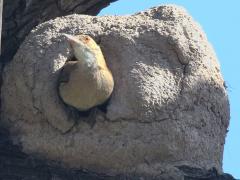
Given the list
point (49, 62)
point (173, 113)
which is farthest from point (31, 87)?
point (173, 113)

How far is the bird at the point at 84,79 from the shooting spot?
32.7 feet

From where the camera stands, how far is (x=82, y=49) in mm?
10031

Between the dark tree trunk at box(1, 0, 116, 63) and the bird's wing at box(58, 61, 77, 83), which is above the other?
the dark tree trunk at box(1, 0, 116, 63)

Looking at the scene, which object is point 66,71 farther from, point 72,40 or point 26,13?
point 26,13

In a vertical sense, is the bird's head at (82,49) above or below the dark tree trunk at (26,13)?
below

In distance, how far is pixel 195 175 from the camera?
9.95 meters

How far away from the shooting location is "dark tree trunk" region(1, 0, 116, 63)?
1040 cm

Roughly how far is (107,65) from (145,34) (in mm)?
283

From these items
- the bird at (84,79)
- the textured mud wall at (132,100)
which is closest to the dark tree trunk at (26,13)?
the textured mud wall at (132,100)

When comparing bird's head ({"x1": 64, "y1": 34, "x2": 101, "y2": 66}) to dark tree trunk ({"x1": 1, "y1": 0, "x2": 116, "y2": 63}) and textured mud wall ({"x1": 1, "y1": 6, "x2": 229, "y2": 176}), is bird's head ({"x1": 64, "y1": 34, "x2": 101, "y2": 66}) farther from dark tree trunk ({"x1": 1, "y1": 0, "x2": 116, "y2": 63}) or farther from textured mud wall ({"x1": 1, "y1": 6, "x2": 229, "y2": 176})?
dark tree trunk ({"x1": 1, "y1": 0, "x2": 116, "y2": 63})

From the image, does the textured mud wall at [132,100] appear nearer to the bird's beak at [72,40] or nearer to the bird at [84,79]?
the bird at [84,79]

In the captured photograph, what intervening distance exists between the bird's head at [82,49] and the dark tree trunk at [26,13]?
19.3 inches

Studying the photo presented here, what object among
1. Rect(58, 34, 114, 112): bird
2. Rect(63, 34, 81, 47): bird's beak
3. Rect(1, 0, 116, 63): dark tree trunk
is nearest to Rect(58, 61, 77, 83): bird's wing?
Rect(58, 34, 114, 112): bird

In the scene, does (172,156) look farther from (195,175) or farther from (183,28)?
(183,28)
